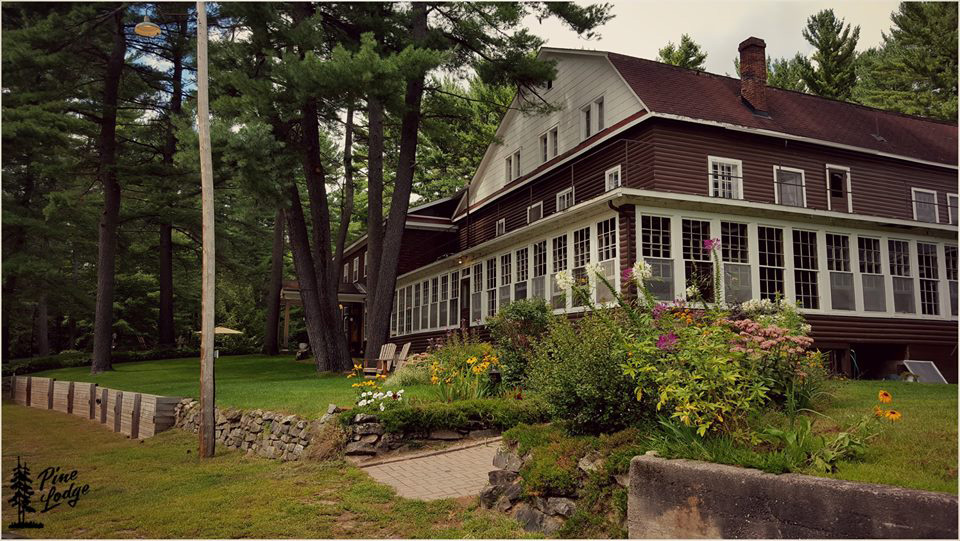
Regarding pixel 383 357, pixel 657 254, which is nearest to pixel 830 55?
pixel 657 254

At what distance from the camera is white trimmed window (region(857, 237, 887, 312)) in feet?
55.9

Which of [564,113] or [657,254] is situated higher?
[564,113]

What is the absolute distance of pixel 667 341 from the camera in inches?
227

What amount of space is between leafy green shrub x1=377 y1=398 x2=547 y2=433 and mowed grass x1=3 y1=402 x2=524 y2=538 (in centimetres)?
92

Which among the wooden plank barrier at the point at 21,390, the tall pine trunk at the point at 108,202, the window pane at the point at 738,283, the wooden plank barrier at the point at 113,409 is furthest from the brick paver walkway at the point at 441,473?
the tall pine trunk at the point at 108,202

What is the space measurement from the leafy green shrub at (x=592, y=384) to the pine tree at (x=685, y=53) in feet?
93.7

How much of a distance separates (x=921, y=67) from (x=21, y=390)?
34.0 m

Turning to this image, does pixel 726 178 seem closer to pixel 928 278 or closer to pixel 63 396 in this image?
pixel 928 278

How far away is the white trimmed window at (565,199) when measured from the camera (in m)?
20.3

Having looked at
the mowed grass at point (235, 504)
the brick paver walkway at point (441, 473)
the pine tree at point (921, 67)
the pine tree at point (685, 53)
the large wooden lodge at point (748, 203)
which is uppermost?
the pine tree at point (685, 53)

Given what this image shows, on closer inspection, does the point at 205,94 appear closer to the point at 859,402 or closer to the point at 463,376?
the point at 463,376

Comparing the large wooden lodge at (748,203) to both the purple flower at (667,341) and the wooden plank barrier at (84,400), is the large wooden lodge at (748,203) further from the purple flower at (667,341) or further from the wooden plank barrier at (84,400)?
the wooden plank barrier at (84,400)

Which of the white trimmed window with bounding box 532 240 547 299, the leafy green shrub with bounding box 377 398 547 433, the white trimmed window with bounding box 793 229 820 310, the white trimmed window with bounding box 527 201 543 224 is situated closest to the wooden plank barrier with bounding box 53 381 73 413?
the leafy green shrub with bounding box 377 398 547 433

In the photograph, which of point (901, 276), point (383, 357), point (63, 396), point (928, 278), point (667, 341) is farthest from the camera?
point (928, 278)
